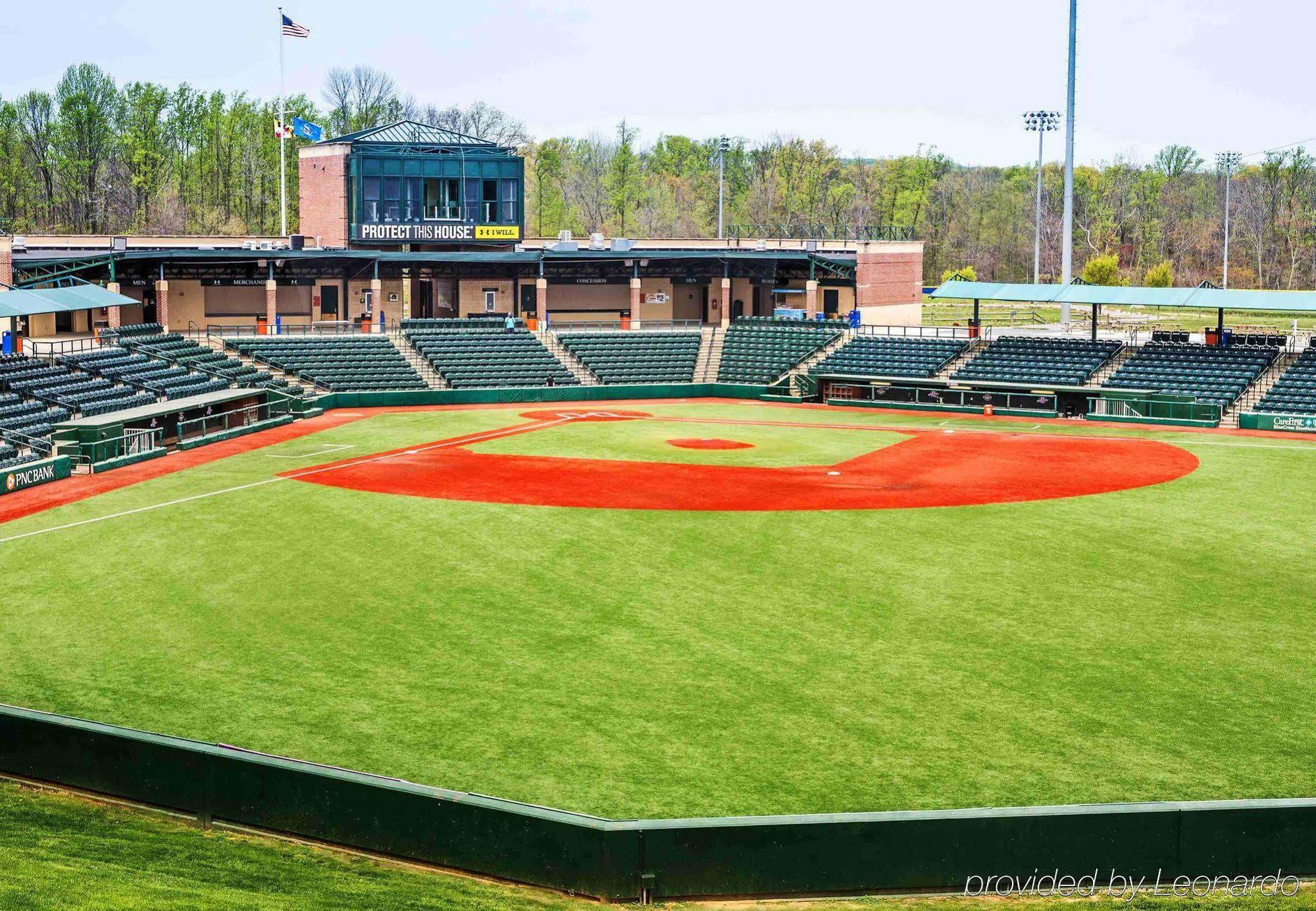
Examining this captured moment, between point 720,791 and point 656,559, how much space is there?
1260 cm

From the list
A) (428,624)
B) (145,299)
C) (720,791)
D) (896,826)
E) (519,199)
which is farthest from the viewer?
(519,199)

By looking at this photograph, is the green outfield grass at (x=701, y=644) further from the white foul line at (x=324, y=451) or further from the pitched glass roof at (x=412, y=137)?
the pitched glass roof at (x=412, y=137)

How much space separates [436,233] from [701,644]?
177 feet

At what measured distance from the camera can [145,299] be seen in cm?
6700

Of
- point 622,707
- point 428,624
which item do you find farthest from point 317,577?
point 622,707

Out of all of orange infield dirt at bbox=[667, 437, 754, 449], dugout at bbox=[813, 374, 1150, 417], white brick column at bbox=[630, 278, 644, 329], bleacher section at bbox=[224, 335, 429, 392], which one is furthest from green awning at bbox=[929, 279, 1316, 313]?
bleacher section at bbox=[224, 335, 429, 392]

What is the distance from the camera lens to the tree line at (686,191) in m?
113

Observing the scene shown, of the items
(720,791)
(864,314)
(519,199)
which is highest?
(519,199)

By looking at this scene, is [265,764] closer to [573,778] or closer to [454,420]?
[573,778]

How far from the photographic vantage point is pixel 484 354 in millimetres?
67312

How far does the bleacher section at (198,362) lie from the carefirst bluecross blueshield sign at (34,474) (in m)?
13.9

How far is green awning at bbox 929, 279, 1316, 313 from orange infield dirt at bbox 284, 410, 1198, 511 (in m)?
13.0

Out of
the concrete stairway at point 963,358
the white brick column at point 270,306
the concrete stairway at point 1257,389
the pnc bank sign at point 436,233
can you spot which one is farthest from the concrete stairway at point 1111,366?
the white brick column at point 270,306

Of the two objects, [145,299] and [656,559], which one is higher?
[145,299]
